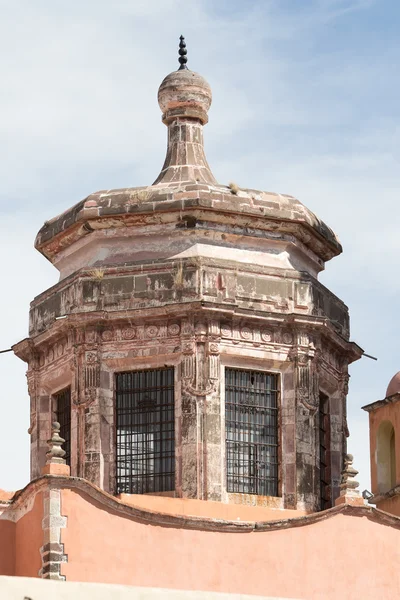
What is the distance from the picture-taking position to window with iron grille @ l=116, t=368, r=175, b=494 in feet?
127

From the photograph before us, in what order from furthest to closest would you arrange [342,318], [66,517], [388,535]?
[342,318]
[388,535]
[66,517]

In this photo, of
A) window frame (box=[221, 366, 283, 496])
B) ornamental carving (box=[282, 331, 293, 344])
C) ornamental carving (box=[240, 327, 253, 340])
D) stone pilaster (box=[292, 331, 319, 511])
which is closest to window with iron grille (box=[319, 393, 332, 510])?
stone pilaster (box=[292, 331, 319, 511])

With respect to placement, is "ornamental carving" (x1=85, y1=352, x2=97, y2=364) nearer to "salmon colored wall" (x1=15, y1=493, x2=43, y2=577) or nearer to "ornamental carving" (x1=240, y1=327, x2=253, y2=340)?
"ornamental carving" (x1=240, y1=327, x2=253, y2=340)

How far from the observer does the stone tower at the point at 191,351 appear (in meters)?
38.7

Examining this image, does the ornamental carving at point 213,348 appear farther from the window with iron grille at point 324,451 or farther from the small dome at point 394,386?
the small dome at point 394,386

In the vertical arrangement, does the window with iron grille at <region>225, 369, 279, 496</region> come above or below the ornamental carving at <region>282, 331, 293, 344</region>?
below

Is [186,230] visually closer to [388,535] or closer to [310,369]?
[310,369]

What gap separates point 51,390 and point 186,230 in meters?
3.56

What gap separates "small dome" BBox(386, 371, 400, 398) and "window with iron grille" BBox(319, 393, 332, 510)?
1972mm

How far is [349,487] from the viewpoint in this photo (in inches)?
1494

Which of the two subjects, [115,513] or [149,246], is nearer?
[115,513]

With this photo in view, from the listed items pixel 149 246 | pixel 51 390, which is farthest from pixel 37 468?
pixel 149 246

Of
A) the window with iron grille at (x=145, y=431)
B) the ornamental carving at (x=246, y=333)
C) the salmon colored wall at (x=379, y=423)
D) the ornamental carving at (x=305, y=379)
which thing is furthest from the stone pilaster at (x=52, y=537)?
the salmon colored wall at (x=379, y=423)

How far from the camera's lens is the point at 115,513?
3603cm
